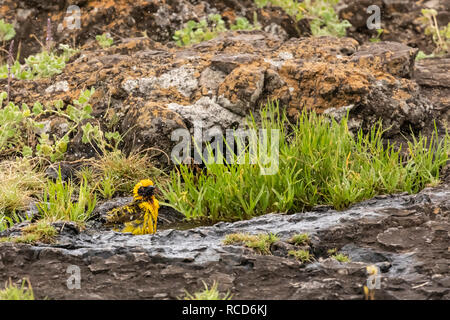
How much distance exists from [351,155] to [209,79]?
1801mm

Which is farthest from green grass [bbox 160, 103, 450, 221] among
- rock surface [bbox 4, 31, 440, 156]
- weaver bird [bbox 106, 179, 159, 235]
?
rock surface [bbox 4, 31, 440, 156]

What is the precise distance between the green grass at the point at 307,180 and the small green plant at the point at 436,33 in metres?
3.42

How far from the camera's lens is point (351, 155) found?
18.9 feet

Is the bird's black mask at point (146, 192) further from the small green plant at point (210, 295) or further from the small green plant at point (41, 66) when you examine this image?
the small green plant at point (41, 66)

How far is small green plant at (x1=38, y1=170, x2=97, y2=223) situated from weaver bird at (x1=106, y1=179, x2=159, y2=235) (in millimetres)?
325

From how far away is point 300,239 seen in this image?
173 inches

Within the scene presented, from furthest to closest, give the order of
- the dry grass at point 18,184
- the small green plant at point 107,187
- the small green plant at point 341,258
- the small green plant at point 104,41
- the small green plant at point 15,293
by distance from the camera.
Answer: the small green plant at point 104,41 → the small green plant at point 107,187 → the dry grass at point 18,184 → the small green plant at point 341,258 → the small green plant at point 15,293

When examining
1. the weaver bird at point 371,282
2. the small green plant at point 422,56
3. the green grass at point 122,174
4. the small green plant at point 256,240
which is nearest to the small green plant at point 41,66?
the green grass at point 122,174

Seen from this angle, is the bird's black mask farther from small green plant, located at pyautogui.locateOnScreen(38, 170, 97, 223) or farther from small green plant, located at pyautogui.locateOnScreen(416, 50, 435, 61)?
small green plant, located at pyautogui.locateOnScreen(416, 50, 435, 61)

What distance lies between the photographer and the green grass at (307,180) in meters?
5.39

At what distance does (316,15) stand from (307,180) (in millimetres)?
4336

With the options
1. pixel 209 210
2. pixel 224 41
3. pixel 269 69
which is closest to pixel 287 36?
pixel 224 41

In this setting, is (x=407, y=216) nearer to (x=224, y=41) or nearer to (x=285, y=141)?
(x=285, y=141)

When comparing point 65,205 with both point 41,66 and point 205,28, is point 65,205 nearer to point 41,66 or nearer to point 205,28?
point 41,66
